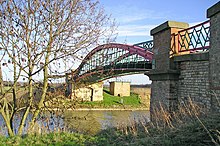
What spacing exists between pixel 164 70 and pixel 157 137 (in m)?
4.77

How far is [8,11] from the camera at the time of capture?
7.53 meters

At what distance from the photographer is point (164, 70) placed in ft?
32.7

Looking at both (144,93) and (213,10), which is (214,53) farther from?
(144,93)

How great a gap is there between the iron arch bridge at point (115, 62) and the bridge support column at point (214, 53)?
2967mm

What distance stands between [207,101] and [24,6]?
611 cm

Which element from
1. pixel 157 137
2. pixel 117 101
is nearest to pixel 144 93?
pixel 117 101

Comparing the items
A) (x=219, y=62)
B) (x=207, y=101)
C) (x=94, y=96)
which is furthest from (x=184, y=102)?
(x=94, y=96)

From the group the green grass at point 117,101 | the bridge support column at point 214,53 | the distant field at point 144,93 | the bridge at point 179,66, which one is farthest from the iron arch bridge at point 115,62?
the distant field at point 144,93

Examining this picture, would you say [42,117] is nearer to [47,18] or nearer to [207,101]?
[47,18]

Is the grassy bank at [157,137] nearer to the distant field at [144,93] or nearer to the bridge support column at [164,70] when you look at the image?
the bridge support column at [164,70]

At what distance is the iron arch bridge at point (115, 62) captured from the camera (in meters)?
7.86

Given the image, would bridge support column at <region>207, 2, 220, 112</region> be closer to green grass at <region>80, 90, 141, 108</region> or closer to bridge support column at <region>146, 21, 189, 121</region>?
bridge support column at <region>146, 21, 189, 121</region>

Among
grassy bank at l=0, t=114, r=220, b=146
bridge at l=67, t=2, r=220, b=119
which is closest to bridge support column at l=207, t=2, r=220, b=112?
bridge at l=67, t=2, r=220, b=119

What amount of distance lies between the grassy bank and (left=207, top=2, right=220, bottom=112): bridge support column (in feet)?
6.27
